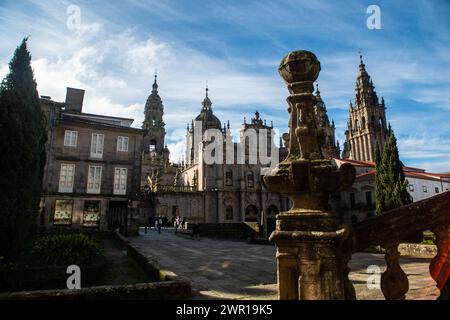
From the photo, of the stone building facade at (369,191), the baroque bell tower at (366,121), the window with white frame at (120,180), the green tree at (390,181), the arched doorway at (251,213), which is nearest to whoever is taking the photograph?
the green tree at (390,181)

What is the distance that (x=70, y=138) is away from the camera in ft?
86.2

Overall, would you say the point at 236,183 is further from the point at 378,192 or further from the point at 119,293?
the point at 119,293

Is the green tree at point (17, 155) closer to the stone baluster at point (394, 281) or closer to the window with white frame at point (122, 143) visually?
the stone baluster at point (394, 281)

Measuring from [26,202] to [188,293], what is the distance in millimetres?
9423

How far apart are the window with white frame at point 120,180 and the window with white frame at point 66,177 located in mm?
3647

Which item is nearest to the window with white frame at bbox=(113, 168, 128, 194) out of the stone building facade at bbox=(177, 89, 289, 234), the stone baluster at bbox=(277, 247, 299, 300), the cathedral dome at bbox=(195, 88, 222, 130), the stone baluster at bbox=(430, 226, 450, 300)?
the stone building facade at bbox=(177, 89, 289, 234)

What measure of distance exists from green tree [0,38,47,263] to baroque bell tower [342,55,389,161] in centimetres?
7787

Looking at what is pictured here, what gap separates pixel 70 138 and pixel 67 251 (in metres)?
18.4

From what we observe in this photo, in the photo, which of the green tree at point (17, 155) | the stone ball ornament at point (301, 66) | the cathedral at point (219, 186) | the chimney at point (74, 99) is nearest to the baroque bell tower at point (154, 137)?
the cathedral at point (219, 186)

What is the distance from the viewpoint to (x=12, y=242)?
456 inches

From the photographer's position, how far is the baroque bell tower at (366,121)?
76.6 meters

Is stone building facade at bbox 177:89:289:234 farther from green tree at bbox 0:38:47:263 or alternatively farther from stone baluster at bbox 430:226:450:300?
stone baluster at bbox 430:226:450:300
